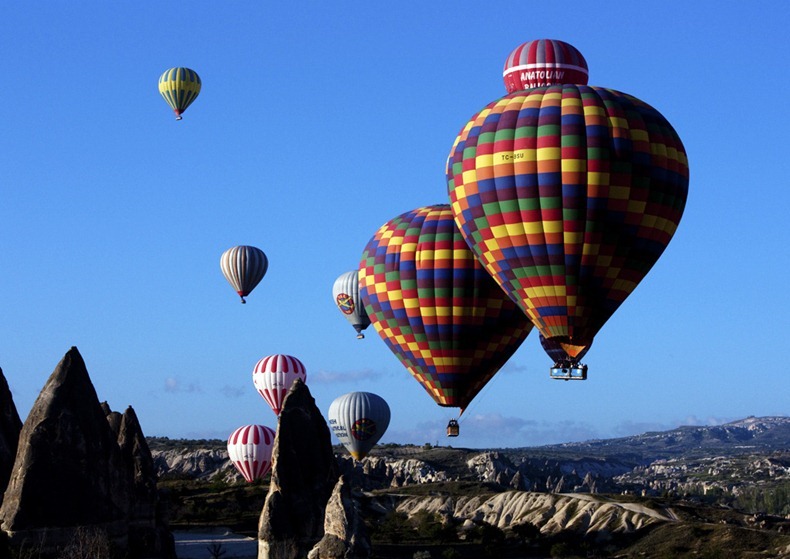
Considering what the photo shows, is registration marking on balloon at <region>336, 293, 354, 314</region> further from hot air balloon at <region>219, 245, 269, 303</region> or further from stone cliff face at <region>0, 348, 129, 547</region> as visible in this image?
stone cliff face at <region>0, 348, 129, 547</region>

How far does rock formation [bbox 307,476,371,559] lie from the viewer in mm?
40375

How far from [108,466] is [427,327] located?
70.5ft

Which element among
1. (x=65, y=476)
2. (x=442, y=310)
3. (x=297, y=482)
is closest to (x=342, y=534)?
(x=297, y=482)

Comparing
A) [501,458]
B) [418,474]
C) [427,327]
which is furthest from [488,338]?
[501,458]

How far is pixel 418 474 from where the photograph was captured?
537 ft

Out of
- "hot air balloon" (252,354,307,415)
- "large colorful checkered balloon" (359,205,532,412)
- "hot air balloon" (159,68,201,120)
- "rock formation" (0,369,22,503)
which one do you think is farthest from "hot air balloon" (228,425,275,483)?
"rock formation" (0,369,22,503)

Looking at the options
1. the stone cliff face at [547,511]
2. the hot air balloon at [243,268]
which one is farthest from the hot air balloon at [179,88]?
the stone cliff face at [547,511]

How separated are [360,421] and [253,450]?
1074 centimetres

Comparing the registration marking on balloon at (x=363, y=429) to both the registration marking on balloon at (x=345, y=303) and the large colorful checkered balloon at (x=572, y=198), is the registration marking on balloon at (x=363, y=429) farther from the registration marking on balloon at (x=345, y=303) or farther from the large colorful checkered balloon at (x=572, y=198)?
the large colorful checkered balloon at (x=572, y=198)

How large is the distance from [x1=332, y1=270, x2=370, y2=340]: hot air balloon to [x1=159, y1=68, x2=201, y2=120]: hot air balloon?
828 inches

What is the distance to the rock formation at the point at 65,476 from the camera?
48.3 meters

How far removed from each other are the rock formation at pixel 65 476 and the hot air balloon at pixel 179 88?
5907 centimetres

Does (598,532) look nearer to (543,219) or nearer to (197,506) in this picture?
(197,506)

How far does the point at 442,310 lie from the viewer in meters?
65.8
